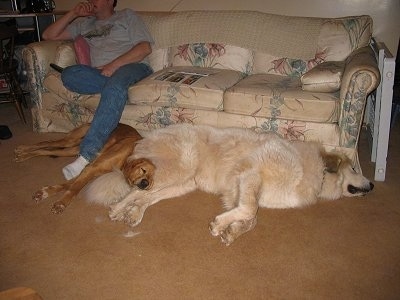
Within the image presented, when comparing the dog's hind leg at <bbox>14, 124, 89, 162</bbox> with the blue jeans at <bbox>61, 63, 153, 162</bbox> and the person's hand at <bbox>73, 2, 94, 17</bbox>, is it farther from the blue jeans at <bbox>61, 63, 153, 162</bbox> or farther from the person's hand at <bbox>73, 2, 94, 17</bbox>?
the person's hand at <bbox>73, 2, 94, 17</bbox>

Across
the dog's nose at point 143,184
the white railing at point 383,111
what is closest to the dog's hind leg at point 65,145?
the dog's nose at point 143,184

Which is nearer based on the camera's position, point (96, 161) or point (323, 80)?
point (96, 161)

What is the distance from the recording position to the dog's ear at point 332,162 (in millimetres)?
2055

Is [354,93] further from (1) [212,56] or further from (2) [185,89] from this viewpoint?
(1) [212,56]

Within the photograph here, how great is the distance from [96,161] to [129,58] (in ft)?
4.02

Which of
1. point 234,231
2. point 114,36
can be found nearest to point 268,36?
point 114,36

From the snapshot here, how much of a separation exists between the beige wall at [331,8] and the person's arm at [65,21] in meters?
1.22

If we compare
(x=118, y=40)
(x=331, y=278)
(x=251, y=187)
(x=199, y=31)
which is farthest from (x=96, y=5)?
(x=331, y=278)

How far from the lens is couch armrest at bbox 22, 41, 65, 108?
3.16 m

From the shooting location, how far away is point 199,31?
11.0 ft

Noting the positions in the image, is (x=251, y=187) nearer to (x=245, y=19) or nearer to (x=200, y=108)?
(x=200, y=108)

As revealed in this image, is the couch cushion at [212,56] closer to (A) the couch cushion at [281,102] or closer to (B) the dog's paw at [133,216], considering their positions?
(A) the couch cushion at [281,102]

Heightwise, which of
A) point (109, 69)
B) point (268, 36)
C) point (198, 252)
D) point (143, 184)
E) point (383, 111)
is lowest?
point (198, 252)

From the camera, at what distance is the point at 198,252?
172 cm
